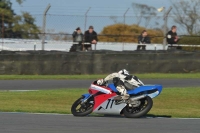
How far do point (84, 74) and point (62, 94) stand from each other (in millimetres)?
6190

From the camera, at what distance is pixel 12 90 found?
1756 cm

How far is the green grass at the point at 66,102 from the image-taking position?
12.7 meters

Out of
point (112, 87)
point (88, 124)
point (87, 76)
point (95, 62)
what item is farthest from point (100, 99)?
point (95, 62)

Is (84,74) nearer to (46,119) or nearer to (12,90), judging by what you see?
(12,90)

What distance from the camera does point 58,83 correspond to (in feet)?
64.4

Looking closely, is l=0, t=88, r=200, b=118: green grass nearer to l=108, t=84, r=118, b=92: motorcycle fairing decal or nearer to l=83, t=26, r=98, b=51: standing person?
l=108, t=84, r=118, b=92: motorcycle fairing decal

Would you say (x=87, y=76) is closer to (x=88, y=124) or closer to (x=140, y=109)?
(x=140, y=109)

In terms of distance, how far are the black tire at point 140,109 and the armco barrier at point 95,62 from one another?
10.8 metres

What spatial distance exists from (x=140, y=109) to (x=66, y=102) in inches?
160

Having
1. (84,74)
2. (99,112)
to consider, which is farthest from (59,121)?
(84,74)

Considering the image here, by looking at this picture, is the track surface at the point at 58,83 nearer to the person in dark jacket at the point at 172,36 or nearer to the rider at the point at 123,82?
the person in dark jacket at the point at 172,36

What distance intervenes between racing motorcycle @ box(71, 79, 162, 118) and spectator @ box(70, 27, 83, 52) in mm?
14086

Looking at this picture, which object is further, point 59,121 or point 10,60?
point 10,60

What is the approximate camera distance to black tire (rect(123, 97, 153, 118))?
1075cm
